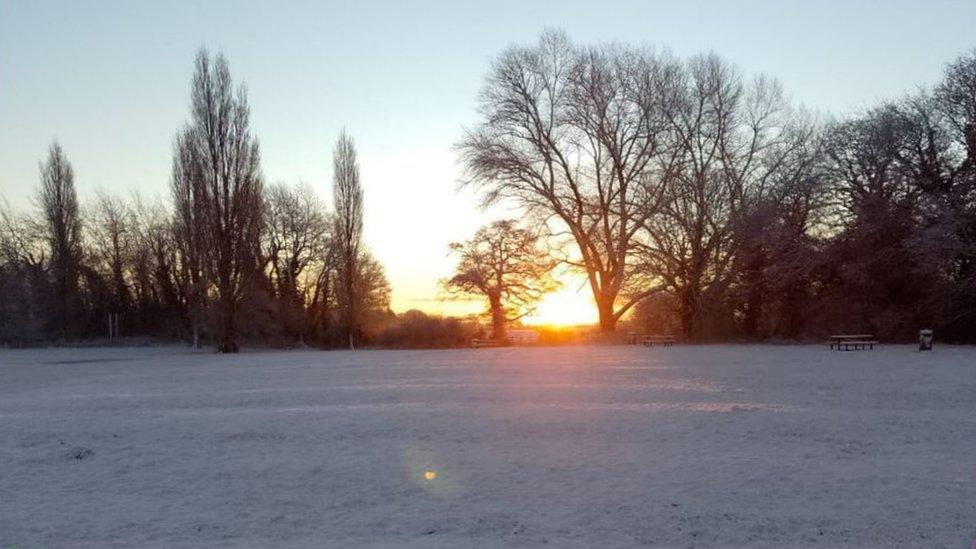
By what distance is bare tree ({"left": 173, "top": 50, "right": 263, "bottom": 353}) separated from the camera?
3981 centimetres

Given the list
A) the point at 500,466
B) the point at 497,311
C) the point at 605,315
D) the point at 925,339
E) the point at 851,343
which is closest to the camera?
the point at 500,466

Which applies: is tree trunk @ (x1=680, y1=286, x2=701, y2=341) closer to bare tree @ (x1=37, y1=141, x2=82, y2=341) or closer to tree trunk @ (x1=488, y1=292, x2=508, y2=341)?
tree trunk @ (x1=488, y1=292, x2=508, y2=341)

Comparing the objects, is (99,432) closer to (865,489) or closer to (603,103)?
(865,489)

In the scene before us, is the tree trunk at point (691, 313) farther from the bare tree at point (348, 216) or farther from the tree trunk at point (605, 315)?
the bare tree at point (348, 216)

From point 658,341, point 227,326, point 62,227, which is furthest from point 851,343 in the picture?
point 62,227

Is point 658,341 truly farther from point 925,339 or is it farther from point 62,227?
point 62,227

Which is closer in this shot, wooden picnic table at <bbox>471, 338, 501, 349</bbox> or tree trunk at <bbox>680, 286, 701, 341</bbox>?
tree trunk at <bbox>680, 286, 701, 341</bbox>

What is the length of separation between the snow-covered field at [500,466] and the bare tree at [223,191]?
23.6 meters

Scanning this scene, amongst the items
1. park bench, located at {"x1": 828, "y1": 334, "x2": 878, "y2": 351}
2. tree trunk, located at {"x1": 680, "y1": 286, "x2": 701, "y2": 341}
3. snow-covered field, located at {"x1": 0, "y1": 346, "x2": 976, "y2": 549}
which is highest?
tree trunk, located at {"x1": 680, "y1": 286, "x2": 701, "y2": 341}

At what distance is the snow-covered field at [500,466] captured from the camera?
6.83 metres

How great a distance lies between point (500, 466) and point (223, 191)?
112 feet

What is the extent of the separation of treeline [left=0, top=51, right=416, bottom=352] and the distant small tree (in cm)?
652

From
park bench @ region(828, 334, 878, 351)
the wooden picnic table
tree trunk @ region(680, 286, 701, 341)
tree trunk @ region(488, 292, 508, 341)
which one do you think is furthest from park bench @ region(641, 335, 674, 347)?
tree trunk @ region(488, 292, 508, 341)

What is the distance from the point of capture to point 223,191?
131ft
